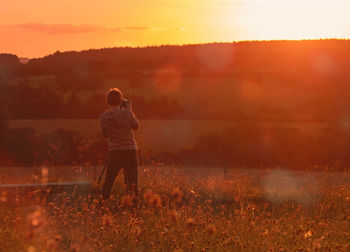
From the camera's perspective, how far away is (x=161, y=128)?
27703 millimetres

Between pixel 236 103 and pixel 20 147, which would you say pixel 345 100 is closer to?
pixel 236 103

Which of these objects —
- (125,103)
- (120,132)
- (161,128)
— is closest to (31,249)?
(120,132)

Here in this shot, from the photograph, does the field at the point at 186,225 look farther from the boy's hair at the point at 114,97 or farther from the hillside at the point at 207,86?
the hillside at the point at 207,86

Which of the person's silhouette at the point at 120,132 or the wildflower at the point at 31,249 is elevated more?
the person's silhouette at the point at 120,132

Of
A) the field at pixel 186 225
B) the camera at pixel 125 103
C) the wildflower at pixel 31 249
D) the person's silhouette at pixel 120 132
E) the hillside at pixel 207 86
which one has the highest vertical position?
the hillside at pixel 207 86

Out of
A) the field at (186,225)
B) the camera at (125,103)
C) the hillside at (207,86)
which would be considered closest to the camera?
the field at (186,225)

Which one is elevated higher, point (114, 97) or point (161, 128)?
point (114, 97)

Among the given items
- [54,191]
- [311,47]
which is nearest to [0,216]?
[54,191]

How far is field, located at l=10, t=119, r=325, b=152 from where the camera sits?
77.7 ft

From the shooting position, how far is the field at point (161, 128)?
2367cm

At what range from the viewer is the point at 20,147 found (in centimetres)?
1948

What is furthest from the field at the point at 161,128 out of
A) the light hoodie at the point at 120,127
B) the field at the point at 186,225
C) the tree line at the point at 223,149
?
the light hoodie at the point at 120,127

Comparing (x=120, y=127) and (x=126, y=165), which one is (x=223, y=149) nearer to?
(x=126, y=165)

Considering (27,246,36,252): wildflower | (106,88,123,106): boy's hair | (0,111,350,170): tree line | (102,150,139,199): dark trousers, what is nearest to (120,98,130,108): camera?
(106,88,123,106): boy's hair
